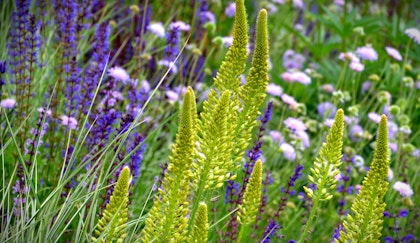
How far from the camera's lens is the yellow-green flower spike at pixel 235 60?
1.97 meters

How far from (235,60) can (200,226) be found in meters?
0.51

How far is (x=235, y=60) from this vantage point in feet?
6.64

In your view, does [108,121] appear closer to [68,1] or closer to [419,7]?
[68,1]

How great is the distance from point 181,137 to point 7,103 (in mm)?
1820

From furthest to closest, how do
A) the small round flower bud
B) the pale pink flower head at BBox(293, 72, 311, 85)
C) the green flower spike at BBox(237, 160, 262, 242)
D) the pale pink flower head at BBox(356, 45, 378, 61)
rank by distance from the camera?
1. the pale pink flower head at BBox(356, 45, 378, 61)
2. the pale pink flower head at BBox(293, 72, 311, 85)
3. the small round flower bud
4. the green flower spike at BBox(237, 160, 262, 242)

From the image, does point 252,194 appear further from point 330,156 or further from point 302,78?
point 302,78

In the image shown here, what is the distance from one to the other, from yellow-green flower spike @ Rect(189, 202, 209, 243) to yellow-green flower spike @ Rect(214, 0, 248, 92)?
1.41 ft

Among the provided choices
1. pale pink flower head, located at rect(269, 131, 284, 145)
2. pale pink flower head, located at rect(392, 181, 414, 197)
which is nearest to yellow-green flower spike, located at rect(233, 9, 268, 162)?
pale pink flower head, located at rect(392, 181, 414, 197)

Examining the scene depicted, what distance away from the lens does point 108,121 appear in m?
2.93

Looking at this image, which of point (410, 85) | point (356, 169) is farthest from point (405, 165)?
point (410, 85)

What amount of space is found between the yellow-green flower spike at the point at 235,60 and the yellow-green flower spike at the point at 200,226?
43cm

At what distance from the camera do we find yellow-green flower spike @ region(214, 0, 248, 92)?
197 cm

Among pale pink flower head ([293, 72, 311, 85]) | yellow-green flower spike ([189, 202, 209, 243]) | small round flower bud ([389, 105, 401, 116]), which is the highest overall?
yellow-green flower spike ([189, 202, 209, 243])

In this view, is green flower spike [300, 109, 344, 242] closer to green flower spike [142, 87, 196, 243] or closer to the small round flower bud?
green flower spike [142, 87, 196, 243]
